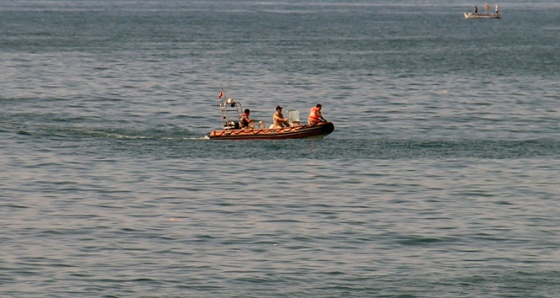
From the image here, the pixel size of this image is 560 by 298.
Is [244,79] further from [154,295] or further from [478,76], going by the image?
[154,295]

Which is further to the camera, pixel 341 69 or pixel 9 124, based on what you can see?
pixel 341 69

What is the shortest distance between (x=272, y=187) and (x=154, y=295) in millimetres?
18070

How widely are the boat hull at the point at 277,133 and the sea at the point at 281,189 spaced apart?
1.50 feet

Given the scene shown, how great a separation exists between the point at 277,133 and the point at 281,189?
12.2 meters

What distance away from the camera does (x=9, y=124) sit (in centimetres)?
7462

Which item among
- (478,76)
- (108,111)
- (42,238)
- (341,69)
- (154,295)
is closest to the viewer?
(154,295)

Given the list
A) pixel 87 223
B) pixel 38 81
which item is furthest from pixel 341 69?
pixel 87 223

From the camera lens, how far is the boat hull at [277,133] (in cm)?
6556

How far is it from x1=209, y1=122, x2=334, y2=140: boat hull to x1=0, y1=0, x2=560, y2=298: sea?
0.46 metres

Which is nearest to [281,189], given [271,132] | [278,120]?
[271,132]

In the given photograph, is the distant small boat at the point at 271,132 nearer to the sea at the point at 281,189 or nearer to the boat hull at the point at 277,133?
the boat hull at the point at 277,133

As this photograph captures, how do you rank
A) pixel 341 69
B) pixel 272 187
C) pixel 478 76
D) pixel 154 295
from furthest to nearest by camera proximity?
pixel 341 69
pixel 478 76
pixel 272 187
pixel 154 295

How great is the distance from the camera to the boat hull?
6556cm

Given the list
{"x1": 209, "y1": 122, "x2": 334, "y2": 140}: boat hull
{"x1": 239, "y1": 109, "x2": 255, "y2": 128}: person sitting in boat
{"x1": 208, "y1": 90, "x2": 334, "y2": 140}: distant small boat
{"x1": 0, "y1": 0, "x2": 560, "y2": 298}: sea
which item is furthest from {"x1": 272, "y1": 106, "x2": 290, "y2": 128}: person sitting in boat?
{"x1": 0, "y1": 0, "x2": 560, "y2": 298}: sea
